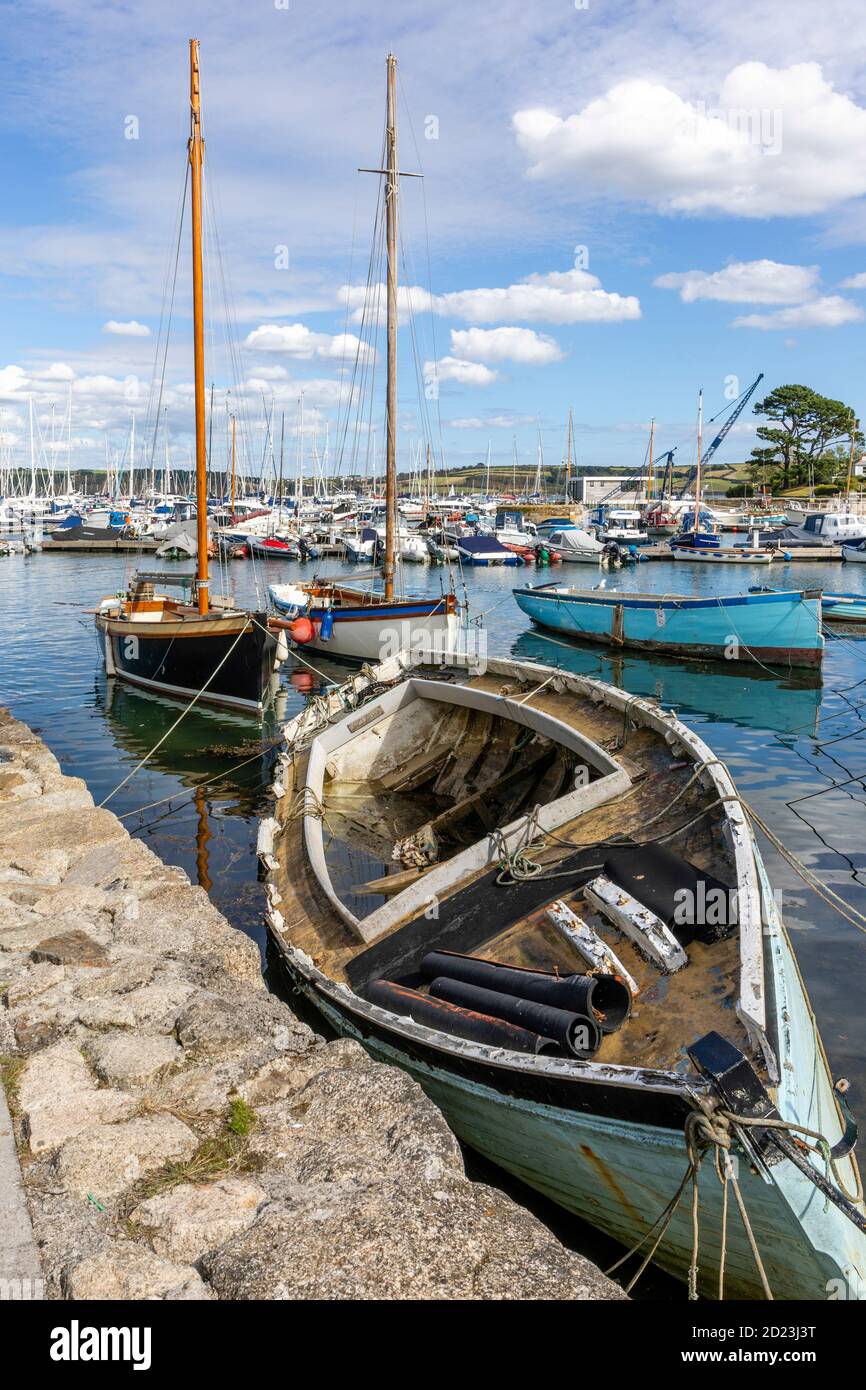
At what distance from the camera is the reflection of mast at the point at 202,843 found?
1271 cm

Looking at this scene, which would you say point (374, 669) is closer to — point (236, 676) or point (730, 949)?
point (236, 676)

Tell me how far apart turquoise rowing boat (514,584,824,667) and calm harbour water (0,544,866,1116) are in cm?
66

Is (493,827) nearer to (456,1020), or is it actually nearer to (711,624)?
(456,1020)

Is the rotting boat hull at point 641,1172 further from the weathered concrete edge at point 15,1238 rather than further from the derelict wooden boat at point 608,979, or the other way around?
the weathered concrete edge at point 15,1238

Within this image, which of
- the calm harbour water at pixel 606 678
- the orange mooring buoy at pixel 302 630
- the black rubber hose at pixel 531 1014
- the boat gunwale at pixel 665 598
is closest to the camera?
the black rubber hose at pixel 531 1014

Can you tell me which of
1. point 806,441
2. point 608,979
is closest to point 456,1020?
point 608,979

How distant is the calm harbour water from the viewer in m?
10.6

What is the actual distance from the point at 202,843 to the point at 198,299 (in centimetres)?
1422

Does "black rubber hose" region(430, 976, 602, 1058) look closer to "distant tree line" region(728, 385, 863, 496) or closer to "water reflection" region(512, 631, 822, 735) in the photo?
"water reflection" region(512, 631, 822, 735)

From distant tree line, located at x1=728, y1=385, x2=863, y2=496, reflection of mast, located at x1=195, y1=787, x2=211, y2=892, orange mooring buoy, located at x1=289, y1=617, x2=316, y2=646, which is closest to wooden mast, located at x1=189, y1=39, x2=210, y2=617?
orange mooring buoy, located at x1=289, y1=617, x2=316, y2=646

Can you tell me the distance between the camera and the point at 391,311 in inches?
1005

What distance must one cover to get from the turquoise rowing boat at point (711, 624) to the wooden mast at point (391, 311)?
807 centimetres

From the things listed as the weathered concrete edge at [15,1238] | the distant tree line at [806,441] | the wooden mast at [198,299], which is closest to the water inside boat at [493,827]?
the weathered concrete edge at [15,1238]
